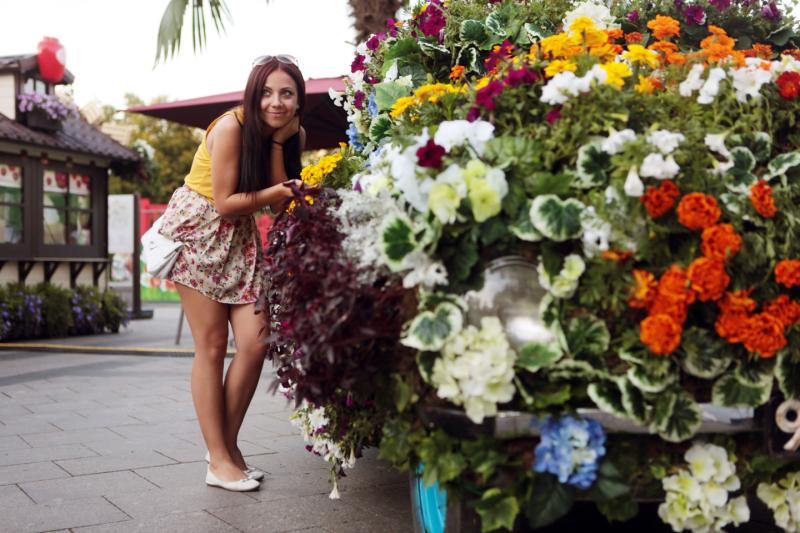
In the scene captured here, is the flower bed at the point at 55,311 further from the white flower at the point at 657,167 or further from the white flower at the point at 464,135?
the white flower at the point at 657,167

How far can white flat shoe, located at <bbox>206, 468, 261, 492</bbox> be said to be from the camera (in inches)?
141

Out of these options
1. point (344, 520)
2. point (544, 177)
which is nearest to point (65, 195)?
point (344, 520)

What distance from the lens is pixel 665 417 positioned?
6.43ft

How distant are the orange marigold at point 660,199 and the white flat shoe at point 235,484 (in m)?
2.27

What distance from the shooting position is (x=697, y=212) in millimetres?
2021

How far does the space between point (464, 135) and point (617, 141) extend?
1.32ft

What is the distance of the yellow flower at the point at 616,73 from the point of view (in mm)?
2346

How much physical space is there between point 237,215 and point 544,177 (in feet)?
6.06

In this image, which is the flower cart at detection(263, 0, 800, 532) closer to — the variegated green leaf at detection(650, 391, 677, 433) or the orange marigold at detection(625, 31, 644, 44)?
the variegated green leaf at detection(650, 391, 677, 433)

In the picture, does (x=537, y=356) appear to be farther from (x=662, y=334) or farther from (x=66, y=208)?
(x=66, y=208)

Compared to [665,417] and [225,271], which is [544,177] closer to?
[665,417]

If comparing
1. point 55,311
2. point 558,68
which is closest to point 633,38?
point 558,68

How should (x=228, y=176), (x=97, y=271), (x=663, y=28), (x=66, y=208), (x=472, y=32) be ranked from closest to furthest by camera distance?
(x=663, y=28) → (x=472, y=32) → (x=228, y=176) → (x=66, y=208) → (x=97, y=271)

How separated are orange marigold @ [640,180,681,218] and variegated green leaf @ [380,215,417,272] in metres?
0.59
